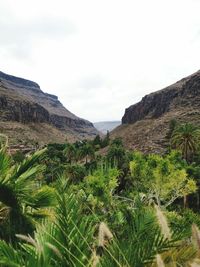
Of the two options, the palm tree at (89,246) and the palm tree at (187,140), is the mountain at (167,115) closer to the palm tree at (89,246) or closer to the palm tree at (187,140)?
the palm tree at (187,140)

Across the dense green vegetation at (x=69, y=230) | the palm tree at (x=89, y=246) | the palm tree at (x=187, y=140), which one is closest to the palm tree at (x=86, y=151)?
the palm tree at (x=187, y=140)

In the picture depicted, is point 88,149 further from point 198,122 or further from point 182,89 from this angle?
point 182,89

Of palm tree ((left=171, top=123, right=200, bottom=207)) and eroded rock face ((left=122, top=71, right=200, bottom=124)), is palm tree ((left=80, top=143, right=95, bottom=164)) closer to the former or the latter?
palm tree ((left=171, top=123, right=200, bottom=207))

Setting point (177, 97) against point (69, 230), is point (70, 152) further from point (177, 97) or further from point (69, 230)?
point (69, 230)

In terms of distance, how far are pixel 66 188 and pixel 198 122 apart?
115 meters

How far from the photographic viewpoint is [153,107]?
7721 inches

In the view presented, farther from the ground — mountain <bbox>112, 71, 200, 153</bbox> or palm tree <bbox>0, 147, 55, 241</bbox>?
mountain <bbox>112, 71, 200, 153</bbox>

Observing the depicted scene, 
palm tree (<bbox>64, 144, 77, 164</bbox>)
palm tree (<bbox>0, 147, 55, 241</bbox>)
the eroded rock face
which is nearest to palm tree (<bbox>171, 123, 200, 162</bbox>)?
palm tree (<bbox>64, 144, 77, 164</bbox>)

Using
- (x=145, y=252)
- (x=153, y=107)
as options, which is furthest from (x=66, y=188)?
(x=153, y=107)

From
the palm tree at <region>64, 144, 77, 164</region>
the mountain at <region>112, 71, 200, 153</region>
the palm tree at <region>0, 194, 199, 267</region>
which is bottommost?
the palm tree at <region>0, 194, 199, 267</region>

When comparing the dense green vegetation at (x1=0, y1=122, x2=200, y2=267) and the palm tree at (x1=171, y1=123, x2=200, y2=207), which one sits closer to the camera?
the dense green vegetation at (x1=0, y1=122, x2=200, y2=267)

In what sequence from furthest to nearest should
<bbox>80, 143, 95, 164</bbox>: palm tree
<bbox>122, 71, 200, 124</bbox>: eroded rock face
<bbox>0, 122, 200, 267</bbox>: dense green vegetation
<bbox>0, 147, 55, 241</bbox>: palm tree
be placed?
1. <bbox>122, 71, 200, 124</bbox>: eroded rock face
2. <bbox>80, 143, 95, 164</bbox>: palm tree
3. <bbox>0, 147, 55, 241</bbox>: palm tree
4. <bbox>0, 122, 200, 267</bbox>: dense green vegetation

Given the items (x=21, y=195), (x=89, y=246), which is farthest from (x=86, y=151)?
(x=89, y=246)

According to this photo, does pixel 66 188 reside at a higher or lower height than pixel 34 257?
higher
